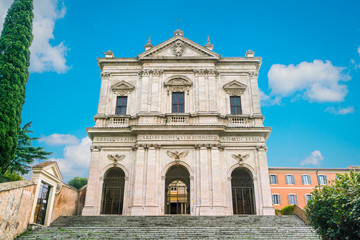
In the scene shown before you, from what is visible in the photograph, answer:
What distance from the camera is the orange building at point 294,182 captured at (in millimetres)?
35000

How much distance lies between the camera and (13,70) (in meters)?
17.9

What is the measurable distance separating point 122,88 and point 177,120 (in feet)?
17.6

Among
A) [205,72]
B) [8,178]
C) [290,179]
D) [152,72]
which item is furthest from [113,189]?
[290,179]

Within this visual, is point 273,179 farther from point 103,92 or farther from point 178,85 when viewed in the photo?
point 103,92

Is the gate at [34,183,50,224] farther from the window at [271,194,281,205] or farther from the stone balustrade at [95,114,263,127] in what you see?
the window at [271,194,281,205]

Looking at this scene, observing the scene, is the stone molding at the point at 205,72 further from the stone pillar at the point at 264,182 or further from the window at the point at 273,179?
the window at the point at 273,179

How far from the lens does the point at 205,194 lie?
19328 millimetres

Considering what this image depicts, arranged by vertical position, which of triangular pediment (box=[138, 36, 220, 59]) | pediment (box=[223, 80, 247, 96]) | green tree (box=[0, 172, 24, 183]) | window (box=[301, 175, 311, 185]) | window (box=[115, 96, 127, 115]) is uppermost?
triangular pediment (box=[138, 36, 220, 59])

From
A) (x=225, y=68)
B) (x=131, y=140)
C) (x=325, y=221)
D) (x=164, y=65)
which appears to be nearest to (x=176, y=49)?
(x=164, y=65)

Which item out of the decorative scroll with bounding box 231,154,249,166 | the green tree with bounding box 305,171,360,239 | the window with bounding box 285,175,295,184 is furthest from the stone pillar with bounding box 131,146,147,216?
the window with bounding box 285,175,295,184

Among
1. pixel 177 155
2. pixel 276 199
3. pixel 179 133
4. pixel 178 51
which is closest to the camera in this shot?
pixel 177 155

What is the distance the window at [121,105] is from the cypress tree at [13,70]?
666cm

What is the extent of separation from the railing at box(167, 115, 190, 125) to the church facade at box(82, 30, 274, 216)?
74 millimetres

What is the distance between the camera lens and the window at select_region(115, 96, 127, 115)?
22.8 metres
